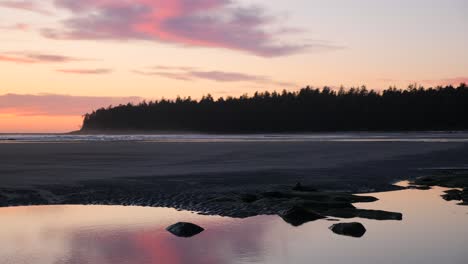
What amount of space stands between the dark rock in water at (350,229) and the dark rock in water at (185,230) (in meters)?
3.34

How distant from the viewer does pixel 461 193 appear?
800 inches

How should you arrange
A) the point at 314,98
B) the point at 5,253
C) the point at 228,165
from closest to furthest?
the point at 5,253 < the point at 228,165 < the point at 314,98

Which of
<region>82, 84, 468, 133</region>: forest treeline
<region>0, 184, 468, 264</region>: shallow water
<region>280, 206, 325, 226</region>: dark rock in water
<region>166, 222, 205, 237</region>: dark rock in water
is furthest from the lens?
<region>82, 84, 468, 133</region>: forest treeline

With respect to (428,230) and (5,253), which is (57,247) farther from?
(428,230)

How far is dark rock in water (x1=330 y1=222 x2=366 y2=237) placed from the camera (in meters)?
13.8

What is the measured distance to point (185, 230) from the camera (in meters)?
14.0

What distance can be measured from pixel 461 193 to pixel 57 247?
14066 millimetres

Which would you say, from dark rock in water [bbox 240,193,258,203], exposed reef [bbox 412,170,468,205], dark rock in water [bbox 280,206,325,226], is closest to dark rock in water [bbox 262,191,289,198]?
dark rock in water [bbox 240,193,258,203]

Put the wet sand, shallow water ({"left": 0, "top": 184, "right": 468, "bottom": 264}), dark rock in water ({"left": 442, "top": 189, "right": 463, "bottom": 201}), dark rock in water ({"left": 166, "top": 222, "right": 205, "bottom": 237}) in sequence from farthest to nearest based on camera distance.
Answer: dark rock in water ({"left": 442, "top": 189, "right": 463, "bottom": 201}) < the wet sand < dark rock in water ({"left": 166, "top": 222, "right": 205, "bottom": 237}) < shallow water ({"left": 0, "top": 184, "right": 468, "bottom": 264})

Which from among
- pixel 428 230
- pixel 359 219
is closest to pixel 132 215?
pixel 359 219

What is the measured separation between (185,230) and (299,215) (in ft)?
11.0

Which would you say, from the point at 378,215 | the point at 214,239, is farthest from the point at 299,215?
the point at 214,239

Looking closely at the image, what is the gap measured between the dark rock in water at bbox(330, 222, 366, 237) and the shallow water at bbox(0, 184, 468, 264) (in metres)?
0.20

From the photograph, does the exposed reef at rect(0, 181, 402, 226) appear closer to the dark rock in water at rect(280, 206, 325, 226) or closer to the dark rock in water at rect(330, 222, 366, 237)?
the dark rock in water at rect(280, 206, 325, 226)
